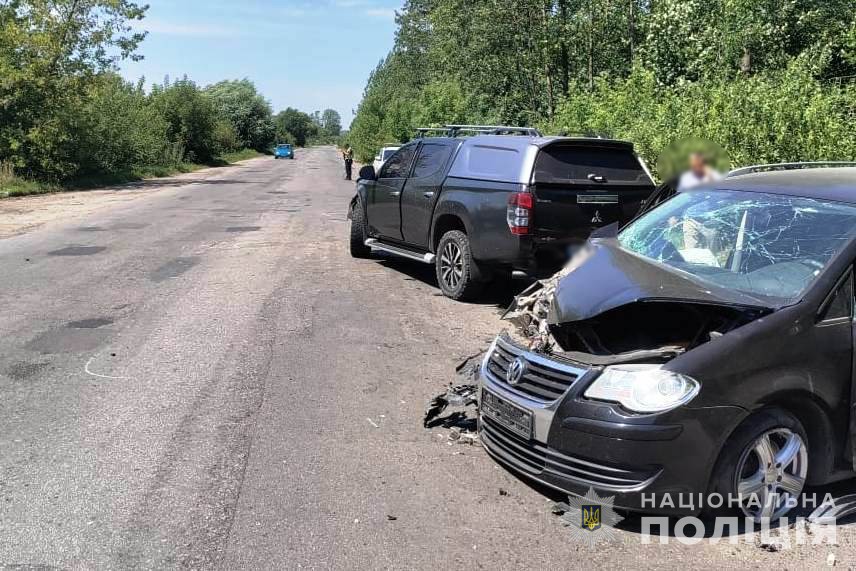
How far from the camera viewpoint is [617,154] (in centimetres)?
823

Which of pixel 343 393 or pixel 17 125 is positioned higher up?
pixel 17 125

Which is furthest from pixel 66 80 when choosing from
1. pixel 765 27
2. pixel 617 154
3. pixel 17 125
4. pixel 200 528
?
pixel 200 528

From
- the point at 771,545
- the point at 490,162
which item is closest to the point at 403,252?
the point at 490,162

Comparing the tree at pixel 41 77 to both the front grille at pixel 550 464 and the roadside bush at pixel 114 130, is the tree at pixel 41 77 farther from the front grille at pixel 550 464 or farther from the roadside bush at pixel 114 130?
the front grille at pixel 550 464

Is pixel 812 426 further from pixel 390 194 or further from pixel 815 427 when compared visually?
pixel 390 194

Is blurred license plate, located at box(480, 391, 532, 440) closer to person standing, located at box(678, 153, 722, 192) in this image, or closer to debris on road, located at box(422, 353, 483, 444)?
debris on road, located at box(422, 353, 483, 444)

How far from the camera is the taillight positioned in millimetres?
7660

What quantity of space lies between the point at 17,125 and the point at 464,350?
2577 centimetres

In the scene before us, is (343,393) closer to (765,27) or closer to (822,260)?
(822,260)

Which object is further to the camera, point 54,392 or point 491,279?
point 491,279

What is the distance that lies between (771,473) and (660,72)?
20.7m

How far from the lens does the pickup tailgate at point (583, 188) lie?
7738mm

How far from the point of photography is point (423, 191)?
30.7 feet

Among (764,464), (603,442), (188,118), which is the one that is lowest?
(764,464)
